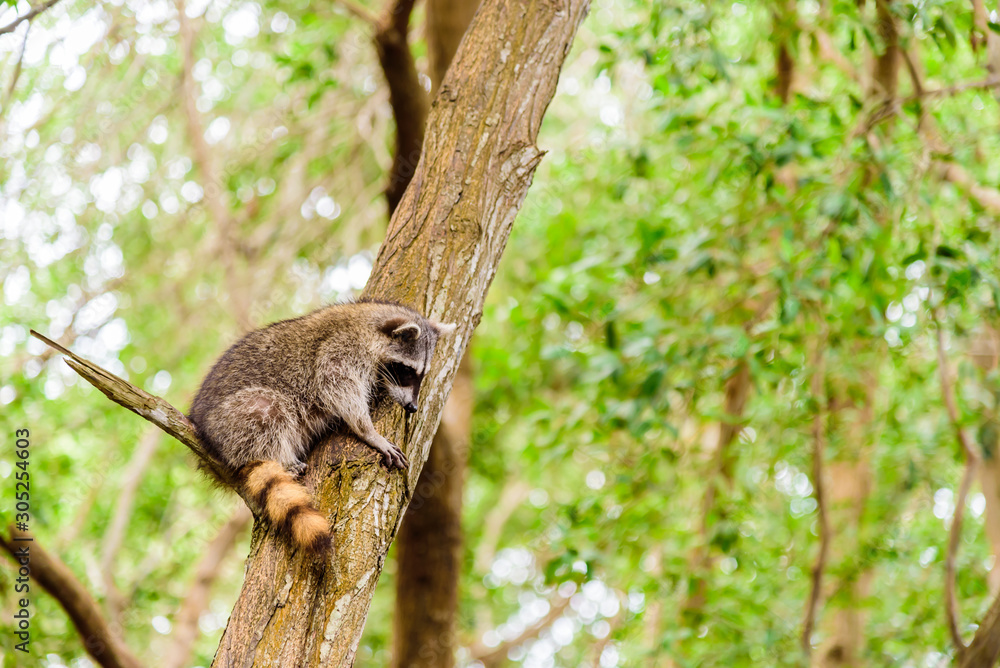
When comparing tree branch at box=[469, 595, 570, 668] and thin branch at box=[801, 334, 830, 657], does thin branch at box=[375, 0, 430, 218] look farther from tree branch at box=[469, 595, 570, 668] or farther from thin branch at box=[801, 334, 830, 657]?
tree branch at box=[469, 595, 570, 668]

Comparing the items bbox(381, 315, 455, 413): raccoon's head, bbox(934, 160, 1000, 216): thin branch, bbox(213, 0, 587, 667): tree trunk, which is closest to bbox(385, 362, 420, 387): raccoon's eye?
bbox(381, 315, 455, 413): raccoon's head

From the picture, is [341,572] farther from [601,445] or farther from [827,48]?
[827,48]

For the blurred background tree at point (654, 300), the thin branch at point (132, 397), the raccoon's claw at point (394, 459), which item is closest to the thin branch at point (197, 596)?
the blurred background tree at point (654, 300)

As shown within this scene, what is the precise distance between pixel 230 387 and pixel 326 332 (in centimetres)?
44

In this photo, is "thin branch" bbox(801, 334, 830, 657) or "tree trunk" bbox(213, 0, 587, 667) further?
"thin branch" bbox(801, 334, 830, 657)

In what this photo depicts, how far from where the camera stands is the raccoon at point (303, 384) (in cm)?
271

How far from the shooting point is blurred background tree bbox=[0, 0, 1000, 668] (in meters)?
3.88

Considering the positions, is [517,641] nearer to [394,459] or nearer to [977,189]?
[977,189]

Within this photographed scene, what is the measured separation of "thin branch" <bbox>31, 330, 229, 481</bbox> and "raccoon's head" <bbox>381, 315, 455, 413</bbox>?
69 cm

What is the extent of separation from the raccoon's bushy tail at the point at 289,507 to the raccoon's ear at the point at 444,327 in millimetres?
657

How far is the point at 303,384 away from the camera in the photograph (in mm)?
3070

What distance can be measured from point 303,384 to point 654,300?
7.03ft

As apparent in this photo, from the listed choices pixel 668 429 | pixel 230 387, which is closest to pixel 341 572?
pixel 230 387

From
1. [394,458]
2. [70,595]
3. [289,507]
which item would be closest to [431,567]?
[70,595]
